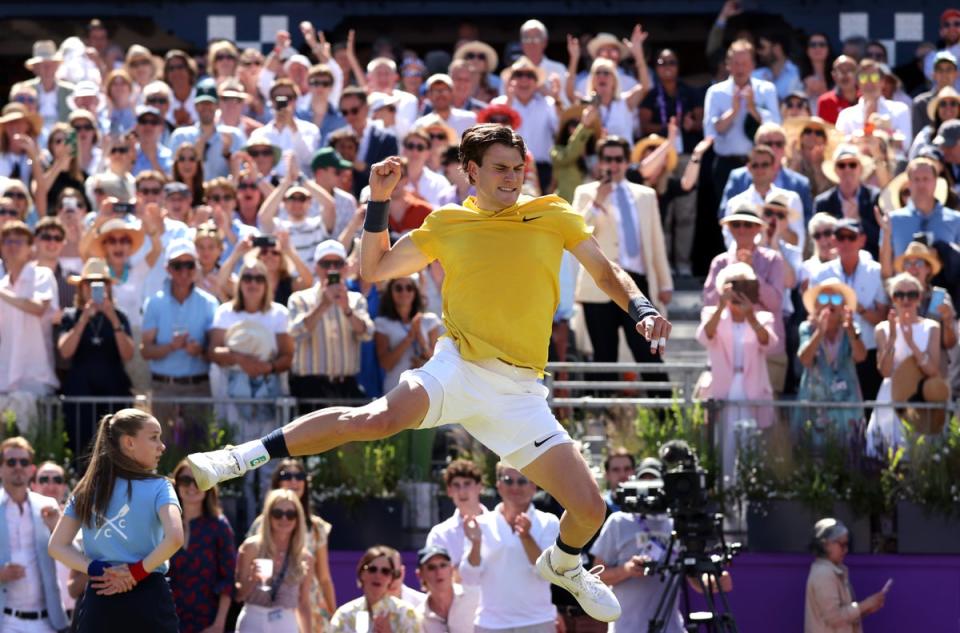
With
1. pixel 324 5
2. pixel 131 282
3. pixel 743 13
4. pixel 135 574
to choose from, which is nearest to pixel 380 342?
pixel 131 282

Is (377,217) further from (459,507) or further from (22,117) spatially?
(22,117)

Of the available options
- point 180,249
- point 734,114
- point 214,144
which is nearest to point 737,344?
point 180,249

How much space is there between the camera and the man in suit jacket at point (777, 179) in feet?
47.5

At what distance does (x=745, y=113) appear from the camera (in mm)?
15656

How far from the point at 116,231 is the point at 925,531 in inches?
228

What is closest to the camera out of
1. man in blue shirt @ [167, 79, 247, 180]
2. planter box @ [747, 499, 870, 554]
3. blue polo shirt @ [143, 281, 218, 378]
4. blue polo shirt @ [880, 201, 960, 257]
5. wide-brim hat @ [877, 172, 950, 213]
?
planter box @ [747, 499, 870, 554]

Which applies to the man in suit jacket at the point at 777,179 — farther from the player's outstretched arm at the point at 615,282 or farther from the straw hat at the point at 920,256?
the player's outstretched arm at the point at 615,282

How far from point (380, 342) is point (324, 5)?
948 cm

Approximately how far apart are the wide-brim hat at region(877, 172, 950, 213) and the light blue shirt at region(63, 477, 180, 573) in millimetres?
7097

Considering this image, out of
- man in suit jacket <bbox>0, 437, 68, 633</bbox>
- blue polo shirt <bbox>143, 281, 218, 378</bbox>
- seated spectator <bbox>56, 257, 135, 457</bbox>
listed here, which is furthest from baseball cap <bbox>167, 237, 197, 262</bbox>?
man in suit jacket <bbox>0, 437, 68, 633</bbox>

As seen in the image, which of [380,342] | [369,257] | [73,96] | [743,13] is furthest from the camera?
[743,13]

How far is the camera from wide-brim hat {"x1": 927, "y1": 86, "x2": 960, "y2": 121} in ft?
49.1

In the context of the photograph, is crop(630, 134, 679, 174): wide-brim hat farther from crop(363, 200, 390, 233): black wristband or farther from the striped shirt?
crop(363, 200, 390, 233): black wristband

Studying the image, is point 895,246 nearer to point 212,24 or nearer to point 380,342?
point 380,342
